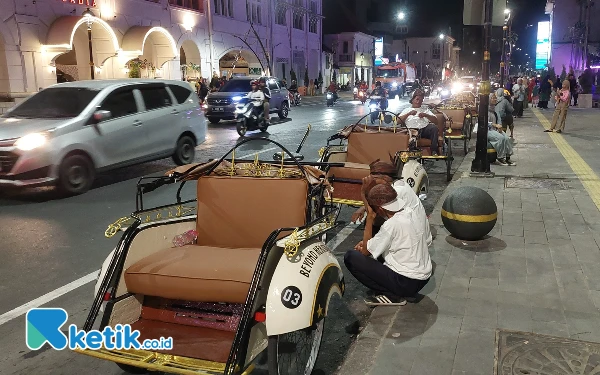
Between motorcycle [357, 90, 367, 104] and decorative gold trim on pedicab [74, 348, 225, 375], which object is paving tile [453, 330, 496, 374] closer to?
decorative gold trim on pedicab [74, 348, 225, 375]

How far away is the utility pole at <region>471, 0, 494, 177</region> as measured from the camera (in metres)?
9.98

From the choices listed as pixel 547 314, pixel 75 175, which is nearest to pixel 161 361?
pixel 547 314

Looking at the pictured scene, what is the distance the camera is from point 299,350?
366 centimetres

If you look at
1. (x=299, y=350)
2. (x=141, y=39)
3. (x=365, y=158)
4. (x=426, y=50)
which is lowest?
(x=299, y=350)

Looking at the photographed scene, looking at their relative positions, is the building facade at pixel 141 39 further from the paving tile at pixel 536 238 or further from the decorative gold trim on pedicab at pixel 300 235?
the decorative gold trim on pedicab at pixel 300 235

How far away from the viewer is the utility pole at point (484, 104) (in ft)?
32.8

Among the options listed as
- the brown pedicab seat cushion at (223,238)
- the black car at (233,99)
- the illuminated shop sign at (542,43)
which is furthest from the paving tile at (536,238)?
the illuminated shop sign at (542,43)

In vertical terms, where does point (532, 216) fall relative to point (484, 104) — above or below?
below

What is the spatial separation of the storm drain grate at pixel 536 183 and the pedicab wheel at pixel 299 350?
7.03m

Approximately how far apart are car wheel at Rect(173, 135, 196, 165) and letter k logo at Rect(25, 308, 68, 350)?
26.6ft

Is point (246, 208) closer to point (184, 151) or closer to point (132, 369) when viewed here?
point (132, 369)

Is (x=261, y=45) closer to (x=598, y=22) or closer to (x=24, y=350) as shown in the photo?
(x=598, y=22)

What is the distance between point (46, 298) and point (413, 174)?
500 centimetres

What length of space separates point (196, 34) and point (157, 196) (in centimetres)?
2902
